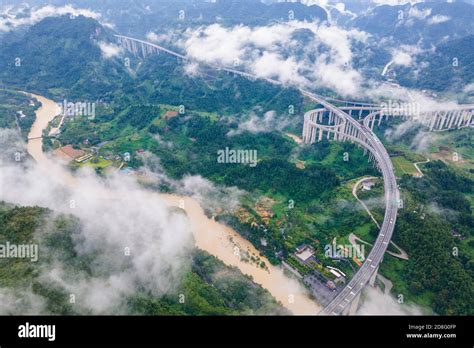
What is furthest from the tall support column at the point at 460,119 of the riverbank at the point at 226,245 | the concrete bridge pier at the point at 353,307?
the concrete bridge pier at the point at 353,307

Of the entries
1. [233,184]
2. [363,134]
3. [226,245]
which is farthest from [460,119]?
[226,245]

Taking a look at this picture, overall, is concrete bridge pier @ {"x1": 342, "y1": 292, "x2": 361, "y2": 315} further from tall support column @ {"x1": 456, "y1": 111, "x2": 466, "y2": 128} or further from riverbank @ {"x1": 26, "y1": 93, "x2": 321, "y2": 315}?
tall support column @ {"x1": 456, "y1": 111, "x2": 466, "y2": 128}

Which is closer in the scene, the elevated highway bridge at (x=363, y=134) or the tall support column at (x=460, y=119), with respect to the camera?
the elevated highway bridge at (x=363, y=134)

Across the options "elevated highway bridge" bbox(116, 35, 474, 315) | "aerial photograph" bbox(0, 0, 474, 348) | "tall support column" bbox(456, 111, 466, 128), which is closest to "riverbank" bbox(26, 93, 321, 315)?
"aerial photograph" bbox(0, 0, 474, 348)

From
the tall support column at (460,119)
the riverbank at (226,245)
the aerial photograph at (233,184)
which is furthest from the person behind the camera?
the tall support column at (460,119)

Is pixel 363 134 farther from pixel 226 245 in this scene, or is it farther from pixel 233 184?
pixel 226 245

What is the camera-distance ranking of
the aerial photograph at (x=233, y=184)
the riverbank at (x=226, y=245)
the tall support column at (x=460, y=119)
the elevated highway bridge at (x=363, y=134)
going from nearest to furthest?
the aerial photograph at (x=233, y=184) → the elevated highway bridge at (x=363, y=134) → the riverbank at (x=226, y=245) → the tall support column at (x=460, y=119)

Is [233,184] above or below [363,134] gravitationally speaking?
below

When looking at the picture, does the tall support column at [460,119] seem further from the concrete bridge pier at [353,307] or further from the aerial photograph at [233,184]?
the concrete bridge pier at [353,307]
